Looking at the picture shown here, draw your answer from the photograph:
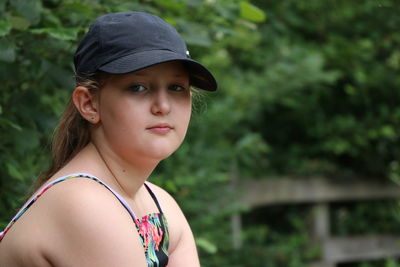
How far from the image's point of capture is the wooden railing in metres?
5.66

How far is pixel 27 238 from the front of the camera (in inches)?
60.6

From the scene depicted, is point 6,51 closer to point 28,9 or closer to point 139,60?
point 28,9

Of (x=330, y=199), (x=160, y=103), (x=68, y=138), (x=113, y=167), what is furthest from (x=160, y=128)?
(x=330, y=199)

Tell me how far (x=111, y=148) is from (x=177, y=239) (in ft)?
1.50

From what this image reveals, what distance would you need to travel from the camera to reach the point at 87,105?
1.71 metres

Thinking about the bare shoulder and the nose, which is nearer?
the bare shoulder

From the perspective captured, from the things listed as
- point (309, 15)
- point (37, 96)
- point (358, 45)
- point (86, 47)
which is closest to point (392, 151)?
point (358, 45)

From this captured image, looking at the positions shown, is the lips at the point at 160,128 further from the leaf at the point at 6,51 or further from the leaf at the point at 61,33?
the leaf at the point at 6,51

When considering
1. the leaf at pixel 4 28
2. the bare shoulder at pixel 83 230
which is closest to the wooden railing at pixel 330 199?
the leaf at pixel 4 28

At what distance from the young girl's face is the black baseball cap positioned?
0.05 m

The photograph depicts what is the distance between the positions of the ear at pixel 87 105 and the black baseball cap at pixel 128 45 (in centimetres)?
6

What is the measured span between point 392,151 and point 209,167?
2180 millimetres

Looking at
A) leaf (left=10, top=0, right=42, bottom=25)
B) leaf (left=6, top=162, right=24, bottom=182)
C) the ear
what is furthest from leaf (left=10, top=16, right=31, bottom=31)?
the ear

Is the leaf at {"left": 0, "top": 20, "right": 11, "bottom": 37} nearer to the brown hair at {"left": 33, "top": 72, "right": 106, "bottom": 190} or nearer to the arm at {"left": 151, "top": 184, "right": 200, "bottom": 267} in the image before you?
the brown hair at {"left": 33, "top": 72, "right": 106, "bottom": 190}
